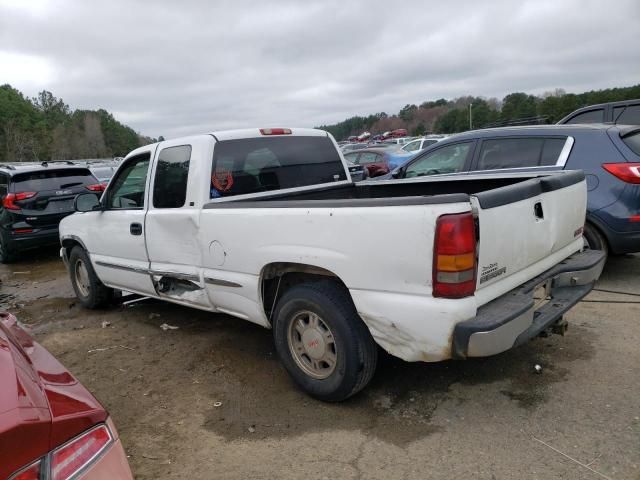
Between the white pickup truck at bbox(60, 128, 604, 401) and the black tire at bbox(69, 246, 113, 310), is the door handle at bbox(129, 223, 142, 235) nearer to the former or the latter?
the white pickup truck at bbox(60, 128, 604, 401)

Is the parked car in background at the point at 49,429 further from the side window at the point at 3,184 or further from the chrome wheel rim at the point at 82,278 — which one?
the side window at the point at 3,184

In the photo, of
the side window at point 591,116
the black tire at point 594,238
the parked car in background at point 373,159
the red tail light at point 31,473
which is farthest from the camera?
the parked car in background at point 373,159

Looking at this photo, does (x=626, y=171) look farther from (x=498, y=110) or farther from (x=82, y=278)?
(x=498, y=110)

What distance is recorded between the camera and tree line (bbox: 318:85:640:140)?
40.3 metres

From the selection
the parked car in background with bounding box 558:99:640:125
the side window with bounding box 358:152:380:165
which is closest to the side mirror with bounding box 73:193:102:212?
the parked car in background with bounding box 558:99:640:125

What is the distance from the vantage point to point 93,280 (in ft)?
18.6

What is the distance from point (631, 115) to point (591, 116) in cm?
68

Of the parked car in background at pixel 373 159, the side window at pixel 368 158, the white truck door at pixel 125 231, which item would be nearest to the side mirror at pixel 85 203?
the white truck door at pixel 125 231

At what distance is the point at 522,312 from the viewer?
8.84 ft

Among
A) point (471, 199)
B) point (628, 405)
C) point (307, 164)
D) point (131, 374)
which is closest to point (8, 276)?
point (131, 374)

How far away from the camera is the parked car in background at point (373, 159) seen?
49.2 ft

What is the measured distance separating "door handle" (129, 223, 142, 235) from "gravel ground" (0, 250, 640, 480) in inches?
41.7

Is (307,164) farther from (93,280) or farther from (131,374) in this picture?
(93,280)

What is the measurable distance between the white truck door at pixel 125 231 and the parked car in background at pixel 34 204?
168 inches
